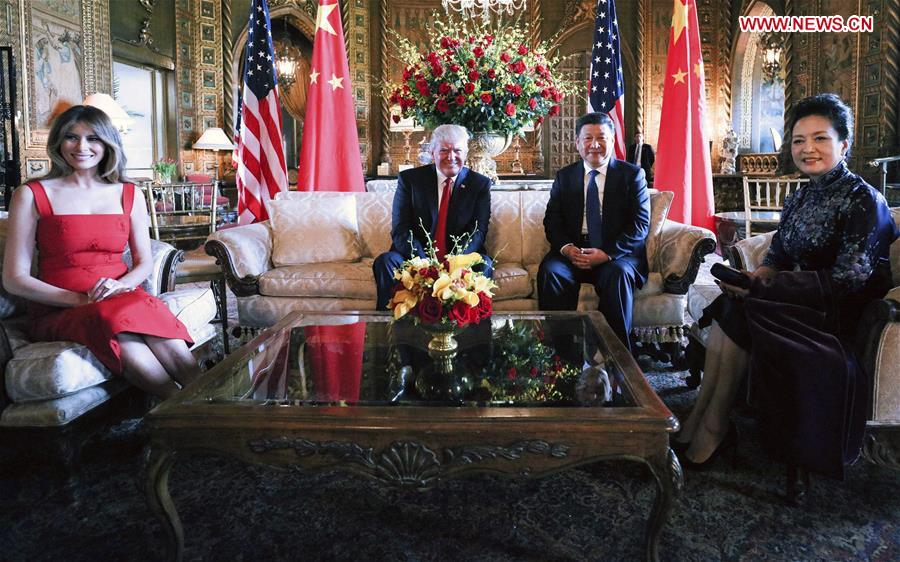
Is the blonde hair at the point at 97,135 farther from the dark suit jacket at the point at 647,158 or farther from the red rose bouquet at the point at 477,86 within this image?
the dark suit jacket at the point at 647,158

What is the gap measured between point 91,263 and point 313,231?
1.43 metres

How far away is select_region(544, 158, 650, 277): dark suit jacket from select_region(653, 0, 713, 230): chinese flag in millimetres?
2015

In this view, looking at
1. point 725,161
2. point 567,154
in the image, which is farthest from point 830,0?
point 567,154

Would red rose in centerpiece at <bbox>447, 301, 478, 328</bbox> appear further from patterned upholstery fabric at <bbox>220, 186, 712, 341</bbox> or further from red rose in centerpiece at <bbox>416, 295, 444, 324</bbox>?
patterned upholstery fabric at <bbox>220, 186, 712, 341</bbox>

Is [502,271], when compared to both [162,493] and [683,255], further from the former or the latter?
[162,493]

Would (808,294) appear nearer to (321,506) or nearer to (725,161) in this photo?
(321,506)

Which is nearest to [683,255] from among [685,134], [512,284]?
[512,284]

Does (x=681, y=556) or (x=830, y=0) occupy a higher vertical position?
(x=830, y=0)

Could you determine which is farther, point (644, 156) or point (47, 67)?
point (644, 156)

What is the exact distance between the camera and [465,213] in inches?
143

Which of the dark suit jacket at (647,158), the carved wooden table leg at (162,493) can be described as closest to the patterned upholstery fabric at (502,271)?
the carved wooden table leg at (162,493)

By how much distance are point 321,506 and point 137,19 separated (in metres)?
8.57

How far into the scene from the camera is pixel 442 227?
3.67 m

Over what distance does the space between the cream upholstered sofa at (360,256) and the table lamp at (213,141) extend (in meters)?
5.81
